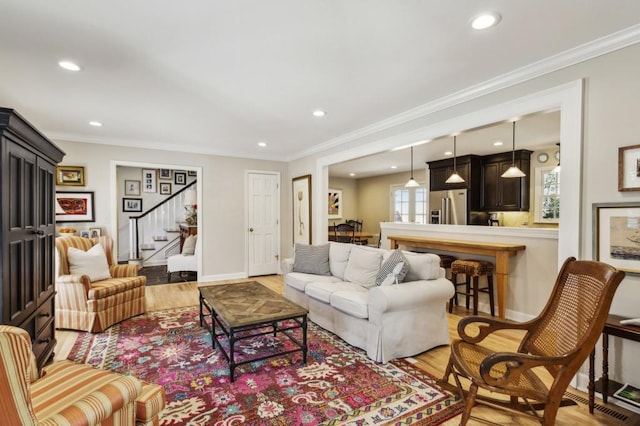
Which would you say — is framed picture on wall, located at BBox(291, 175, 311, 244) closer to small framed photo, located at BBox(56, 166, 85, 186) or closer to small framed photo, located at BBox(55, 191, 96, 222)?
small framed photo, located at BBox(55, 191, 96, 222)

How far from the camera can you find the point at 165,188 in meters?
8.04

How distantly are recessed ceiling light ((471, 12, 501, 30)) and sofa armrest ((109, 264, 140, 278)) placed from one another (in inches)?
171

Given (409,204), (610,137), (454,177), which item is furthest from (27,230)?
(409,204)

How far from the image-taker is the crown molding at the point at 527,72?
83.0 inches

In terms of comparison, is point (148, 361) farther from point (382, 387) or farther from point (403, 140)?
point (403, 140)

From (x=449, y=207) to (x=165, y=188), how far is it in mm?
6746

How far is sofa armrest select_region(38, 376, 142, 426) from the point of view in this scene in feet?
3.65

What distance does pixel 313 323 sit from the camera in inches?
143

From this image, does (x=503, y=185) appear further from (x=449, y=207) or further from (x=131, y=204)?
(x=131, y=204)

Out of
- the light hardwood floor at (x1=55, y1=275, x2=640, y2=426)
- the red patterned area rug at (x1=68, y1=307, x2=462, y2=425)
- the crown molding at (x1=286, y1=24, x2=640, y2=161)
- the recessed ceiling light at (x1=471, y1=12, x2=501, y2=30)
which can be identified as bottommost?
the light hardwood floor at (x1=55, y1=275, x2=640, y2=426)

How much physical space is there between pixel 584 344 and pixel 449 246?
2.77 m

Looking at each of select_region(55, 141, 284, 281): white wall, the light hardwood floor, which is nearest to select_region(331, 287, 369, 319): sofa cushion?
the light hardwood floor

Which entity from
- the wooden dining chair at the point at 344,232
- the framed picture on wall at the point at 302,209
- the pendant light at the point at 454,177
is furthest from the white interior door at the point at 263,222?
the pendant light at the point at 454,177

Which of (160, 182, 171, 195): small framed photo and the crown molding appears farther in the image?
(160, 182, 171, 195): small framed photo
